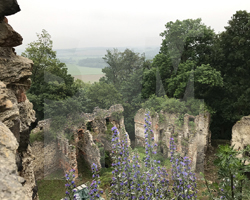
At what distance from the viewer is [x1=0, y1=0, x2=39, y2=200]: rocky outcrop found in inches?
67.2

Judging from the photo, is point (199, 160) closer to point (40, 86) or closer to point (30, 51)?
point (40, 86)

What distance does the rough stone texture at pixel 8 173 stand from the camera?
156 centimetres

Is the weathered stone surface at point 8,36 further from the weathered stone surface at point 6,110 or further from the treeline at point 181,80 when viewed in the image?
the treeline at point 181,80

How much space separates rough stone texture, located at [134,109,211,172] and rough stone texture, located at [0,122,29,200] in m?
15.5

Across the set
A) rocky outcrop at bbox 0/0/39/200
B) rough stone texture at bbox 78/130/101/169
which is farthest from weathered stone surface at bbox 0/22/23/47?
rough stone texture at bbox 78/130/101/169

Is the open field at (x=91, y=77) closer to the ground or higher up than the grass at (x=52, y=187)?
higher up

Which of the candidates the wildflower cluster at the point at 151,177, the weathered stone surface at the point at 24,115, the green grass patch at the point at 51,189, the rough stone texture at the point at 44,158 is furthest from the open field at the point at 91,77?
the wildflower cluster at the point at 151,177

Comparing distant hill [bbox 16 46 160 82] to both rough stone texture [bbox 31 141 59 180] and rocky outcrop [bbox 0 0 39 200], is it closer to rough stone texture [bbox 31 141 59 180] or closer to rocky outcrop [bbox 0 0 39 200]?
rough stone texture [bbox 31 141 59 180]

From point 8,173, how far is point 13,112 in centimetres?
137

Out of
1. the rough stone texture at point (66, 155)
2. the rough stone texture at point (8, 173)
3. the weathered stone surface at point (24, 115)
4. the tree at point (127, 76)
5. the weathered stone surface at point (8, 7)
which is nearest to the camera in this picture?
the rough stone texture at point (8, 173)

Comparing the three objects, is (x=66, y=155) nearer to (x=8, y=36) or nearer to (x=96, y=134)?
(x=96, y=134)

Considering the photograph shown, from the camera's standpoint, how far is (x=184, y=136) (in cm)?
1711

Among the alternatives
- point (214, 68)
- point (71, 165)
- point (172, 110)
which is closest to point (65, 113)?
point (71, 165)

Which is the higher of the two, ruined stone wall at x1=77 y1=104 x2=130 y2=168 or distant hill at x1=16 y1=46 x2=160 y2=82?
distant hill at x1=16 y1=46 x2=160 y2=82
